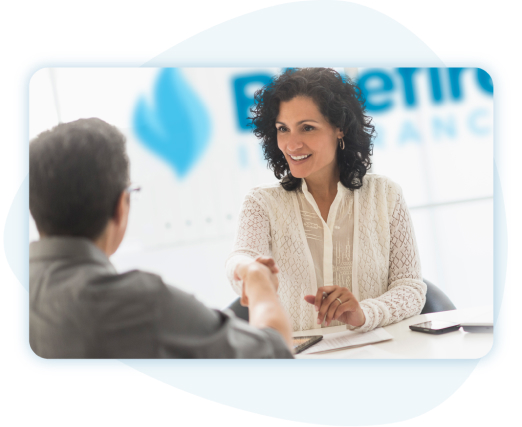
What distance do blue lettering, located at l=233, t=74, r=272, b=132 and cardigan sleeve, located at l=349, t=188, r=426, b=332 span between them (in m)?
0.59

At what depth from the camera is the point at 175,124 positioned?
168cm

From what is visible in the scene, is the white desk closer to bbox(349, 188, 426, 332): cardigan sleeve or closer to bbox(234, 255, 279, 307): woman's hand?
bbox(349, 188, 426, 332): cardigan sleeve

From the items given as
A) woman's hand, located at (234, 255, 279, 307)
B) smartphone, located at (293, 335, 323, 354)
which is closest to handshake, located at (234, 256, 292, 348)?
woman's hand, located at (234, 255, 279, 307)

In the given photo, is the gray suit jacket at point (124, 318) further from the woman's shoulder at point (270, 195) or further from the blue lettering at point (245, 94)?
the blue lettering at point (245, 94)

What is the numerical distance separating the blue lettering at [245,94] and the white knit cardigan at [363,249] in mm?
245

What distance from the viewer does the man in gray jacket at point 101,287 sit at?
4.45 feet

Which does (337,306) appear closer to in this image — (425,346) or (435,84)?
(425,346)

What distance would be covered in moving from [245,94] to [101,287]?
79cm

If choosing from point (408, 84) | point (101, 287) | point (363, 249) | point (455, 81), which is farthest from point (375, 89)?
point (101, 287)

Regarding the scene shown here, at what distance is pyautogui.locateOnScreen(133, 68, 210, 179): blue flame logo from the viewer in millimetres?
1672
